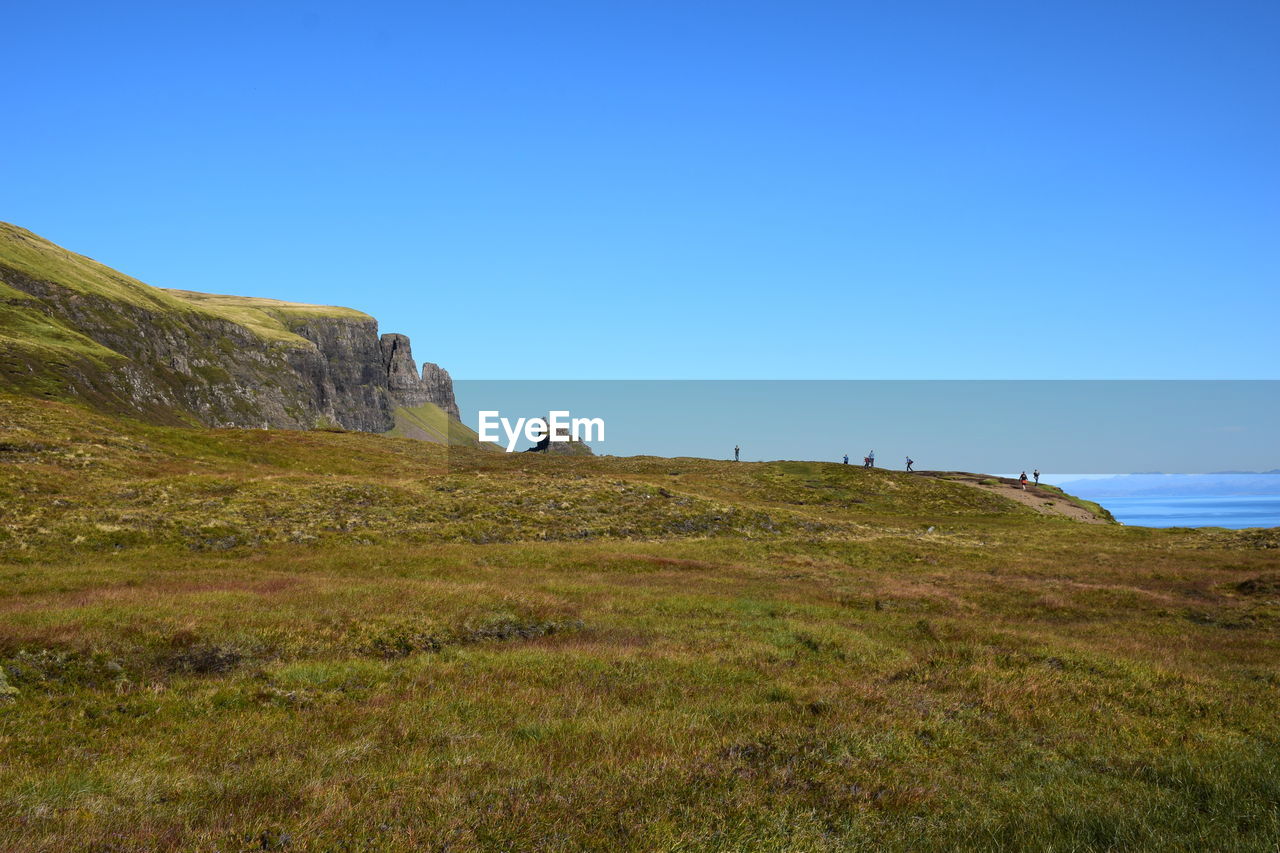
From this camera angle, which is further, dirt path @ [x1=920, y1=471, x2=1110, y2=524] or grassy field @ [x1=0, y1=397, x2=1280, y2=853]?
dirt path @ [x1=920, y1=471, x2=1110, y2=524]

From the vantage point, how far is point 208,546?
35281mm

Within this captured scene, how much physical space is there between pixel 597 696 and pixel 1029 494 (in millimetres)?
88652

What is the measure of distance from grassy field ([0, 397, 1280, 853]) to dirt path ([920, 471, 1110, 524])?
39114 millimetres

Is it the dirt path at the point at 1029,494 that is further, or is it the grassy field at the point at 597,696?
the dirt path at the point at 1029,494

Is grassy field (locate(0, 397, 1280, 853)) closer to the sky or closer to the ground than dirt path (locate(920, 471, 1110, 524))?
closer to the ground

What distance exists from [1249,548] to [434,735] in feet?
191

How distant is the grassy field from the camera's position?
27.1ft

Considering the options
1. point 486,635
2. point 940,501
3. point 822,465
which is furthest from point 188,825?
point 822,465

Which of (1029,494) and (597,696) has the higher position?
(1029,494)

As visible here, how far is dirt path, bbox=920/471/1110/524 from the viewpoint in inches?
3054

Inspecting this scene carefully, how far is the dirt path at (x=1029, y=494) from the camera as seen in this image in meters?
77.6

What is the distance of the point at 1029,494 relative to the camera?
8812 cm

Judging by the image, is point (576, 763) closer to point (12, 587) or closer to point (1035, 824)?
point (1035, 824)

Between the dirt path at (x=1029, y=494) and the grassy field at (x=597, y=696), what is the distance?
128ft
